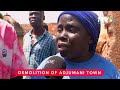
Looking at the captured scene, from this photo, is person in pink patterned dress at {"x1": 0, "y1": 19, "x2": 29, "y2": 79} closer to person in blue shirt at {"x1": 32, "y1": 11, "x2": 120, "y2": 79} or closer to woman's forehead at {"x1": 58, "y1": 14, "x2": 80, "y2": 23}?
person in blue shirt at {"x1": 32, "y1": 11, "x2": 120, "y2": 79}

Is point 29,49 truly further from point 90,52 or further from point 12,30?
point 90,52

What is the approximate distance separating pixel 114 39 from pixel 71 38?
612mm

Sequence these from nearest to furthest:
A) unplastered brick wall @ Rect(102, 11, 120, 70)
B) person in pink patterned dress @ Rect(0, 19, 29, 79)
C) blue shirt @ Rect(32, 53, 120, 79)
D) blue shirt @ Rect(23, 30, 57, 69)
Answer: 1. person in pink patterned dress @ Rect(0, 19, 29, 79)
2. blue shirt @ Rect(32, 53, 120, 79)
3. blue shirt @ Rect(23, 30, 57, 69)
4. unplastered brick wall @ Rect(102, 11, 120, 70)

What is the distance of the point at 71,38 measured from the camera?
138 inches

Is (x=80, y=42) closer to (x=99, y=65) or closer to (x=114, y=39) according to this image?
(x=99, y=65)

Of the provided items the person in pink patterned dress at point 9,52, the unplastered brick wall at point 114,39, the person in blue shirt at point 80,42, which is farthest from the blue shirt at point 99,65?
the person in pink patterned dress at point 9,52

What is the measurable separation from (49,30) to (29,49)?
315 mm

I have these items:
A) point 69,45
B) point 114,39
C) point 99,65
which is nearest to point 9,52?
point 69,45

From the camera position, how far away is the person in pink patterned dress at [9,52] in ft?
10.3

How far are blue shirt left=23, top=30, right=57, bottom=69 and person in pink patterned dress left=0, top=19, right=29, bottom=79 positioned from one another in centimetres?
23

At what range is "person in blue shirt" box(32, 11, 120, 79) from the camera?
3443 mm

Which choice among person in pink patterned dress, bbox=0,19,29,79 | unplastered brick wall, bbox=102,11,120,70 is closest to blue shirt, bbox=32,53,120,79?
unplastered brick wall, bbox=102,11,120,70

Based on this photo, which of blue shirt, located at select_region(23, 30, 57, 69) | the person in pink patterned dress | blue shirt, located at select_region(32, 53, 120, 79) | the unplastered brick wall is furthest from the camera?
the unplastered brick wall
